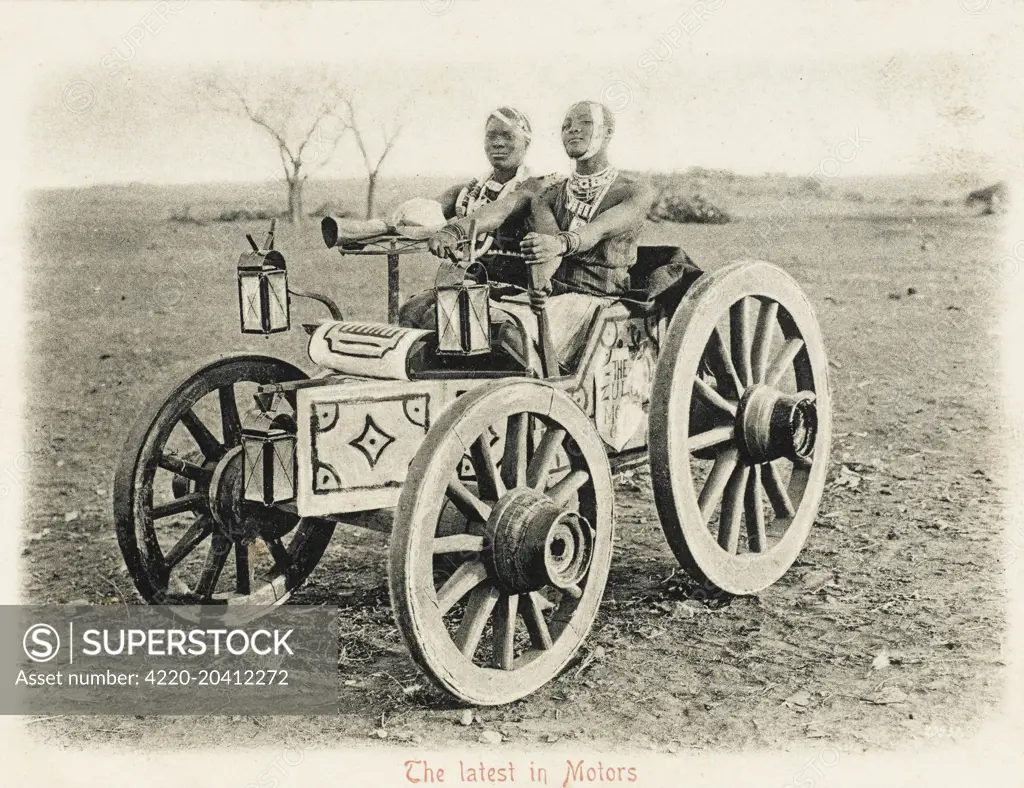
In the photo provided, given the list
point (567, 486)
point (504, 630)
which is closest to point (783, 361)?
point (567, 486)

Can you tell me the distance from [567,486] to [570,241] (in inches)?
Result: 42.5

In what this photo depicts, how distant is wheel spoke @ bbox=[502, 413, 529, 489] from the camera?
14.0ft

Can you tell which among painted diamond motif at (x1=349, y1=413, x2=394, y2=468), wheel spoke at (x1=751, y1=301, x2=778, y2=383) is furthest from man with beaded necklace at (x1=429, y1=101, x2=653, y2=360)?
painted diamond motif at (x1=349, y1=413, x2=394, y2=468)

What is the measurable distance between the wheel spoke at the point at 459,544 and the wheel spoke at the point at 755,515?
1.78 metres

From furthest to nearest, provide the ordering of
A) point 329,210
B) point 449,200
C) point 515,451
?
1. point 329,210
2. point 449,200
3. point 515,451

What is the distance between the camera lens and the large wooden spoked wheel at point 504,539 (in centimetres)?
391

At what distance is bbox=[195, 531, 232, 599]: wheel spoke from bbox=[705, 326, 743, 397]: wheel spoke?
217 cm

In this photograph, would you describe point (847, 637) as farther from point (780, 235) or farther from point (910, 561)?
point (780, 235)

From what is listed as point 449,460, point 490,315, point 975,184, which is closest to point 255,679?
point 449,460

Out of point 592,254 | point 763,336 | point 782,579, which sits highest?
point 592,254

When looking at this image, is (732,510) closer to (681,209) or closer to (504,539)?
(504,539)

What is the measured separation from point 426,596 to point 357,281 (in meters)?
9.82

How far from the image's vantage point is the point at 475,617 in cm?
419

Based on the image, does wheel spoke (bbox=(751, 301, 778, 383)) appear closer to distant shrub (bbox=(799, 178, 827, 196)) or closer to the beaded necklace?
the beaded necklace
